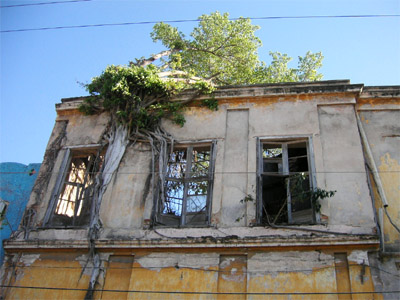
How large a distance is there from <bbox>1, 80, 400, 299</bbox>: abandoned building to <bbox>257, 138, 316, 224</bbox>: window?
28 millimetres

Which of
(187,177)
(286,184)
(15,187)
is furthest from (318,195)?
(15,187)

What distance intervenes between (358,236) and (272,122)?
3231mm

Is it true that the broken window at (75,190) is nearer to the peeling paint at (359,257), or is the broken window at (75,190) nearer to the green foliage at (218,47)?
the peeling paint at (359,257)

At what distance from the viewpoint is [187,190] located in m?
9.56

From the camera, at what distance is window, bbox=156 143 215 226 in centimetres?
924

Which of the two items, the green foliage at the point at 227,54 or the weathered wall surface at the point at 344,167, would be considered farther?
the green foliage at the point at 227,54

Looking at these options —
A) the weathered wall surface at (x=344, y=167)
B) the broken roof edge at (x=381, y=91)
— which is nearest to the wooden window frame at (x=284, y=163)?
the weathered wall surface at (x=344, y=167)

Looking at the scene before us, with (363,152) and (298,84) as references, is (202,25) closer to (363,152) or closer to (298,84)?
(298,84)

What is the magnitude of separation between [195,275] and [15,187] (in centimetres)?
615

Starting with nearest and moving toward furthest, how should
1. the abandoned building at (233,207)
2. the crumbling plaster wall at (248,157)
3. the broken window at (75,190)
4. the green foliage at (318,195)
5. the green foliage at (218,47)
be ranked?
the abandoned building at (233,207) → the green foliage at (318,195) → the crumbling plaster wall at (248,157) → the broken window at (75,190) → the green foliage at (218,47)

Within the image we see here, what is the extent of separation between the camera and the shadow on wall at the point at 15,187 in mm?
11125

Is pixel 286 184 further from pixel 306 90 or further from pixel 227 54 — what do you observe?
pixel 227 54

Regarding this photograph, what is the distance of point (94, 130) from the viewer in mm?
11016

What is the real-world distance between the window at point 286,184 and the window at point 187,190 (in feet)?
3.63
